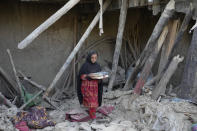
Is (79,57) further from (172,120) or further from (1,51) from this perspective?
(172,120)

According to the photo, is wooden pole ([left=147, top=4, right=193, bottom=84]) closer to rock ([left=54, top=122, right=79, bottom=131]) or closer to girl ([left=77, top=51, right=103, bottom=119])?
girl ([left=77, top=51, right=103, bottom=119])

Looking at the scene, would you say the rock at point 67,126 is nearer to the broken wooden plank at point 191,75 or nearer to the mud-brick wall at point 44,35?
the broken wooden plank at point 191,75

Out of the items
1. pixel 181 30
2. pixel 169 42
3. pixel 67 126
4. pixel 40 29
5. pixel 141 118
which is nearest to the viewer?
pixel 40 29

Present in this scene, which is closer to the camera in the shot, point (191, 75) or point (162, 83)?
point (191, 75)

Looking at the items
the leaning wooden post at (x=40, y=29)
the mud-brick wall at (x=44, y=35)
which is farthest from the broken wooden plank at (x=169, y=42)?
the leaning wooden post at (x=40, y=29)

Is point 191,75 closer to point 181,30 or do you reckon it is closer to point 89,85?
point 181,30

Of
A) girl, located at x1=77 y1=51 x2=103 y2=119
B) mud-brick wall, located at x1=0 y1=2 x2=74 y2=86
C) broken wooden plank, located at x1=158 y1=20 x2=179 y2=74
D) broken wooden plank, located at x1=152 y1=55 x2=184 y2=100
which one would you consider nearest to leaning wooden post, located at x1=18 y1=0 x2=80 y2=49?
girl, located at x1=77 y1=51 x2=103 y2=119

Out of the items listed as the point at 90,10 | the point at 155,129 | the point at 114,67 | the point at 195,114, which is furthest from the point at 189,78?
the point at 90,10

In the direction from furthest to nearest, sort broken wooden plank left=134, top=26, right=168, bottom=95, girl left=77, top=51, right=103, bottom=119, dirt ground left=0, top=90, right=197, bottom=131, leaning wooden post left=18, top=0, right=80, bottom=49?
1. broken wooden plank left=134, top=26, right=168, bottom=95
2. girl left=77, top=51, right=103, bottom=119
3. dirt ground left=0, top=90, right=197, bottom=131
4. leaning wooden post left=18, top=0, right=80, bottom=49

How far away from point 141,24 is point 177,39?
348cm

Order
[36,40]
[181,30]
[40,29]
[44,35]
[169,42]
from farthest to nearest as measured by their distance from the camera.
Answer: [44,35]
[36,40]
[169,42]
[181,30]
[40,29]

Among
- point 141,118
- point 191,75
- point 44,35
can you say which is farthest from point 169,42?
point 44,35

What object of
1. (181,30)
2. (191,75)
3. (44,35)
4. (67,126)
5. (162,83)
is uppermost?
(181,30)

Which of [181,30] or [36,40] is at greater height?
[181,30]
